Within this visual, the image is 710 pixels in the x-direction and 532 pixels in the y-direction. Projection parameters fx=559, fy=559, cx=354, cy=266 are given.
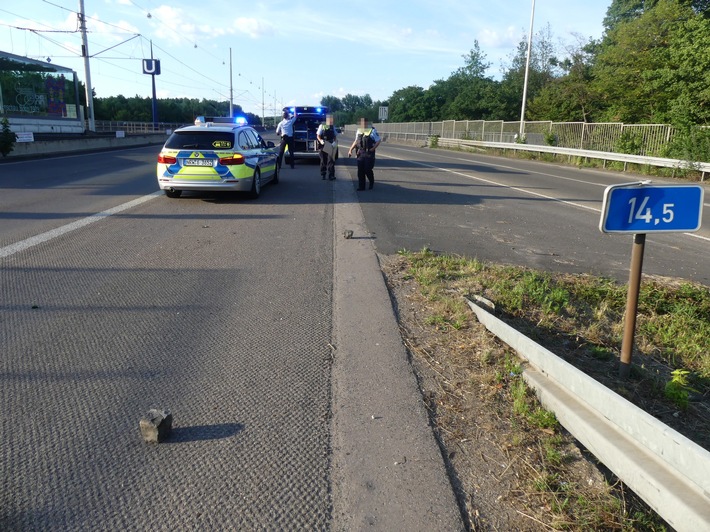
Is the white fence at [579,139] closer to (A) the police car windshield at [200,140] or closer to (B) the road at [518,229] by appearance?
(B) the road at [518,229]

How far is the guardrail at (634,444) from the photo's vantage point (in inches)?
90.7

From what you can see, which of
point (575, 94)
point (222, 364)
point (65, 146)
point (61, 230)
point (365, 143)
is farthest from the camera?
point (575, 94)

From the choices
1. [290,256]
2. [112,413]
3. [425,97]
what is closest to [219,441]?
[112,413]

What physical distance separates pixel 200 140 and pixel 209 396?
865 cm

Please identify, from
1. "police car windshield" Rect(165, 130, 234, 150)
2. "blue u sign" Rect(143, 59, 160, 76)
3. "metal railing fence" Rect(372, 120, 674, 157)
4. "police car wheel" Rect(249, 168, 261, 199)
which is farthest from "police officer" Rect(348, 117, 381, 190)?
"blue u sign" Rect(143, 59, 160, 76)

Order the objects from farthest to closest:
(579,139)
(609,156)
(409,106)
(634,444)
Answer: (409,106), (579,139), (609,156), (634,444)

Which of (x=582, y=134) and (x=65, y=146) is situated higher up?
(x=582, y=134)

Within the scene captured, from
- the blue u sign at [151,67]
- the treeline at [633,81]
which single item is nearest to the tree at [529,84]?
the treeline at [633,81]

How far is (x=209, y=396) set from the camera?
3590 mm

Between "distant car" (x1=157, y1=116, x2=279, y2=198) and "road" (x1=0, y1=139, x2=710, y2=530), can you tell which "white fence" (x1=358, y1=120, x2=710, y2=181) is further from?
"road" (x1=0, y1=139, x2=710, y2=530)

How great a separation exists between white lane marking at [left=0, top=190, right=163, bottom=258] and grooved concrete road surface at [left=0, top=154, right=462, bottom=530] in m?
0.23

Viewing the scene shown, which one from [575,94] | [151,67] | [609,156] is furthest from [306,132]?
[151,67]

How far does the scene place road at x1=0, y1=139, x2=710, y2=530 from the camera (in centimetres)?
266

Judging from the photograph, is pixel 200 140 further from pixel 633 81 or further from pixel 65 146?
pixel 633 81
